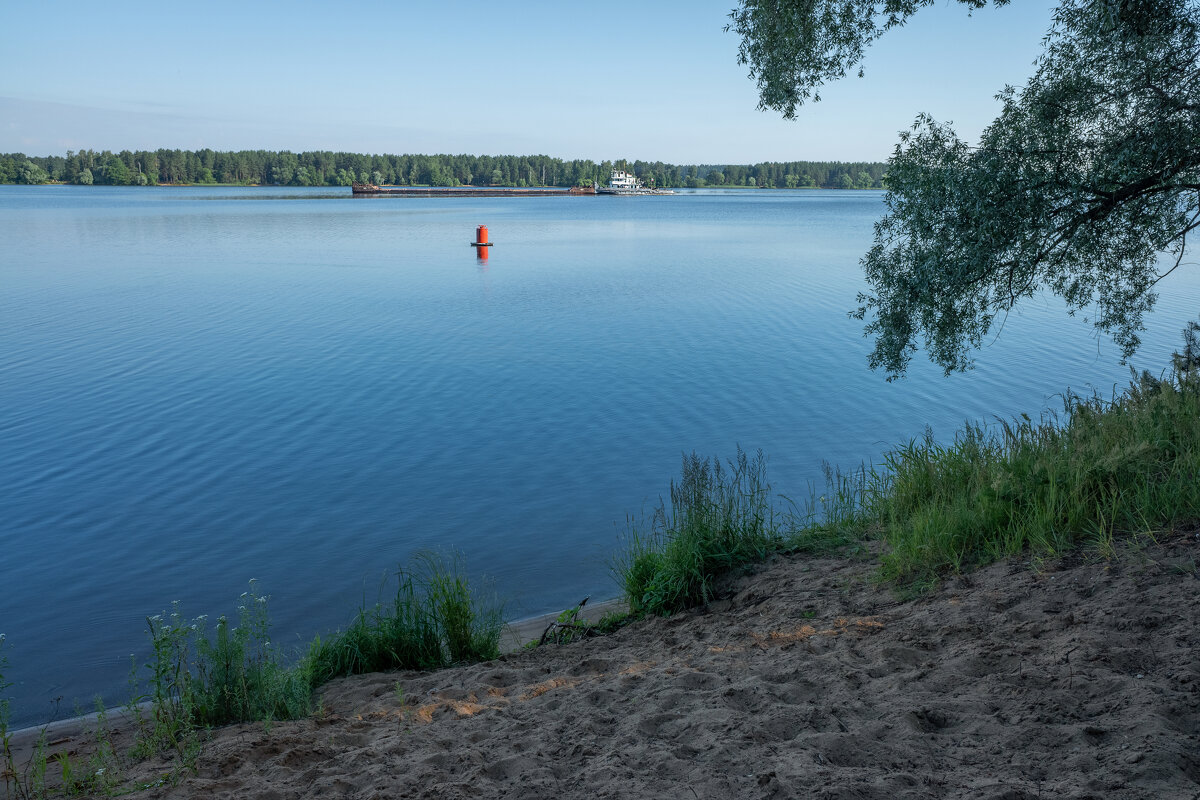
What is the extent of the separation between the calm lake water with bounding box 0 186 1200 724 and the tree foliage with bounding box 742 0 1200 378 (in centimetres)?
371

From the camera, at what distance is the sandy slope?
11.8ft

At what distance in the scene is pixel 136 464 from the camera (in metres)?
12.7

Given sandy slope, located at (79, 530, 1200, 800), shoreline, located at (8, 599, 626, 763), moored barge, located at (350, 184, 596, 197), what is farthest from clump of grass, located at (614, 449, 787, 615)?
moored barge, located at (350, 184, 596, 197)

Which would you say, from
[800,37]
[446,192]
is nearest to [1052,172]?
[800,37]

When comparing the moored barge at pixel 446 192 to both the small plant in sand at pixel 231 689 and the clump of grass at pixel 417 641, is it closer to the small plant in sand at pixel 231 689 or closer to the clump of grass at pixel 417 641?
the clump of grass at pixel 417 641

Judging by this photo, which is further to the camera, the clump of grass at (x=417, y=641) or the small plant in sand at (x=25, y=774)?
the clump of grass at (x=417, y=641)

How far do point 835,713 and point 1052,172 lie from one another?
7.01 meters

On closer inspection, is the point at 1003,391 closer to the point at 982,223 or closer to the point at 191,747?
the point at 982,223

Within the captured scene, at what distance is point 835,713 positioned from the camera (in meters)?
4.25

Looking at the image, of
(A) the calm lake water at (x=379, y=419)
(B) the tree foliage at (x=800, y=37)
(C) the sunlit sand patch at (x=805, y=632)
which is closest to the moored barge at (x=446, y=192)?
(A) the calm lake water at (x=379, y=419)

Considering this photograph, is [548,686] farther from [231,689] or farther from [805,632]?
[231,689]

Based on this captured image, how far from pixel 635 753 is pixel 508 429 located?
1090 cm

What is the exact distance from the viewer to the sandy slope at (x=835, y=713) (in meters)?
3.59

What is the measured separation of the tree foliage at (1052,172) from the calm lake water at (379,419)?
Result: 3.71 m
